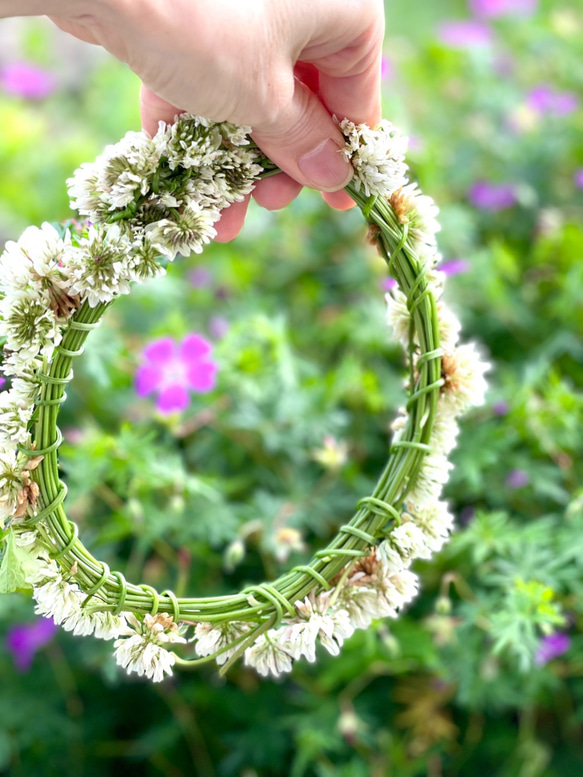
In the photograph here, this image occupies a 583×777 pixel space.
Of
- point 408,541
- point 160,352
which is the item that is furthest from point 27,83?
point 408,541

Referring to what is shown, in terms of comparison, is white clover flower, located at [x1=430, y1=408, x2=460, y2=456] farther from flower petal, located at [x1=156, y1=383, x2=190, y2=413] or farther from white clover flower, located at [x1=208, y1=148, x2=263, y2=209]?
flower petal, located at [x1=156, y1=383, x2=190, y2=413]

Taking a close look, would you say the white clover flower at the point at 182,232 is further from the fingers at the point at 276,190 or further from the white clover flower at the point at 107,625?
the white clover flower at the point at 107,625

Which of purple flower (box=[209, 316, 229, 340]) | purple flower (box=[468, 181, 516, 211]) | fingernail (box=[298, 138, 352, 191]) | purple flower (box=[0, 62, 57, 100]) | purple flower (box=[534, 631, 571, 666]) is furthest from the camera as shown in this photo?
purple flower (box=[0, 62, 57, 100])

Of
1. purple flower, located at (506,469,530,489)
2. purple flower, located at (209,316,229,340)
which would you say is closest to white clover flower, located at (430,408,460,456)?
purple flower, located at (506,469,530,489)

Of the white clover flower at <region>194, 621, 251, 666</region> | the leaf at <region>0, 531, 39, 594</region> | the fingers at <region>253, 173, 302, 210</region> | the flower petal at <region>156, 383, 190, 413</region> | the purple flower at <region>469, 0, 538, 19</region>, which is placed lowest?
the white clover flower at <region>194, 621, 251, 666</region>

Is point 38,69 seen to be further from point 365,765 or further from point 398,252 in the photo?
point 365,765

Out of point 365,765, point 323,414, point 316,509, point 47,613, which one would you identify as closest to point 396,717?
point 365,765

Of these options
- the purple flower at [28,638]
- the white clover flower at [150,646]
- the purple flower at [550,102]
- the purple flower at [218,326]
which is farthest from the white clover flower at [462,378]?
the purple flower at [550,102]
